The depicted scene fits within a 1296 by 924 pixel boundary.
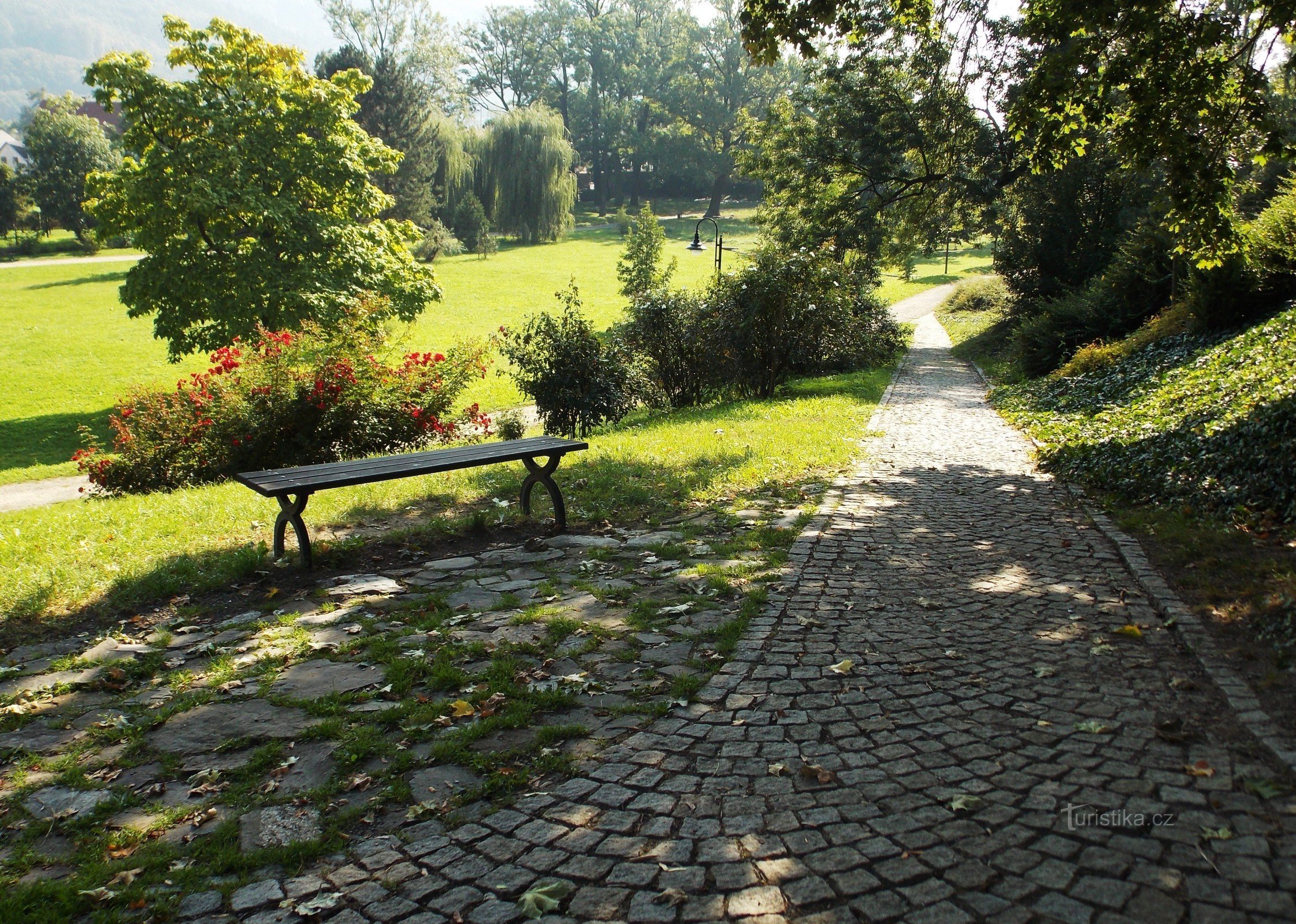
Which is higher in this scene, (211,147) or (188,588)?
(211,147)

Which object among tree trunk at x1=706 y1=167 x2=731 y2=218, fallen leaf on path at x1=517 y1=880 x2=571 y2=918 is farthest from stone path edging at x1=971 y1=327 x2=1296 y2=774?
tree trunk at x1=706 y1=167 x2=731 y2=218

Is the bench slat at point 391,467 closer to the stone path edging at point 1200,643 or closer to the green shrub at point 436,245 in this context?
the stone path edging at point 1200,643

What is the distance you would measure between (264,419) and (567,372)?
501cm

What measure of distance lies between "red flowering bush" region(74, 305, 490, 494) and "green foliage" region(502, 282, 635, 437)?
2.49 metres

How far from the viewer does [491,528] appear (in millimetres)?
6934

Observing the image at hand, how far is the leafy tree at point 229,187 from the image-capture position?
19734mm

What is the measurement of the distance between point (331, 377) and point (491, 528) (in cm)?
498

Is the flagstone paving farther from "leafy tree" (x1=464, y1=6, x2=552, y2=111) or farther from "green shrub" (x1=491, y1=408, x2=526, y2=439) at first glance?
"leafy tree" (x1=464, y1=6, x2=552, y2=111)

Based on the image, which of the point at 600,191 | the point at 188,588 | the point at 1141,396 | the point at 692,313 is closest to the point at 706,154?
the point at 600,191

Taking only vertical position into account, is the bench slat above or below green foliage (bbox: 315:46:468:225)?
below

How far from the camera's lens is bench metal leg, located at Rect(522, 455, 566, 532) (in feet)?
22.6

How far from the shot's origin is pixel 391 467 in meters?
6.20

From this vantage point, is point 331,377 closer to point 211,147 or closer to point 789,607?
point 789,607

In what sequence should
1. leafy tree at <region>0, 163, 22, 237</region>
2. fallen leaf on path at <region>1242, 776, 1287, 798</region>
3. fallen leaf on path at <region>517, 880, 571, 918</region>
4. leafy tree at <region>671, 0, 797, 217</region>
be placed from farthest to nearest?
leafy tree at <region>671, 0, 797, 217</region> → leafy tree at <region>0, 163, 22, 237</region> → fallen leaf on path at <region>1242, 776, 1287, 798</region> → fallen leaf on path at <region>517, 880, 571, 918</region>
